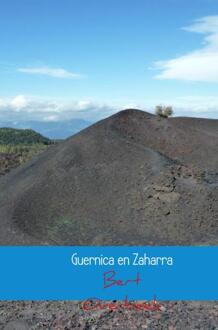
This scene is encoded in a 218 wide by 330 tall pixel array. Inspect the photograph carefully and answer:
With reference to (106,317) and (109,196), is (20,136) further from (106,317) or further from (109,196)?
(106,317)

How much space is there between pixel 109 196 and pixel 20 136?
54636 millimetres

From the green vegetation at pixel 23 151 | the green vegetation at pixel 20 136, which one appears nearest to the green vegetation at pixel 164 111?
the green vegetation at pixel 23 151

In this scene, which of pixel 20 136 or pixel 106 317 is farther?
pixel 20 136

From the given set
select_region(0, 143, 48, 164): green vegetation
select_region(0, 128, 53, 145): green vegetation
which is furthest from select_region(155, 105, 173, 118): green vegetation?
select_region(0, 128, 53, 145): green vegetation

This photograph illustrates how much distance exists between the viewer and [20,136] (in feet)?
222

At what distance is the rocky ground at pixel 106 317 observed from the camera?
324 inches

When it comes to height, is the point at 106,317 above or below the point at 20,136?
below

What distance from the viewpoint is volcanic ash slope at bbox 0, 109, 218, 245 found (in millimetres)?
12648

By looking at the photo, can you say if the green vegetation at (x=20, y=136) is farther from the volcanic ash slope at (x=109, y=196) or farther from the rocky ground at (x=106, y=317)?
the rocky ground at (x=106, y=317)

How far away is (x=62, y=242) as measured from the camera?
12.3 metres

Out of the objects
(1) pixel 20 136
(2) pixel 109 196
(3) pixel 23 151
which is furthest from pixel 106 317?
(1) pixel 20 136

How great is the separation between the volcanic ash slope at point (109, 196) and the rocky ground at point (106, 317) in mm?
3007

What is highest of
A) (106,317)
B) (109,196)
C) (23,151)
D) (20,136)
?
(20,136)

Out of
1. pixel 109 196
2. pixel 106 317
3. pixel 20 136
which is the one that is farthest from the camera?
pixel 20 136
